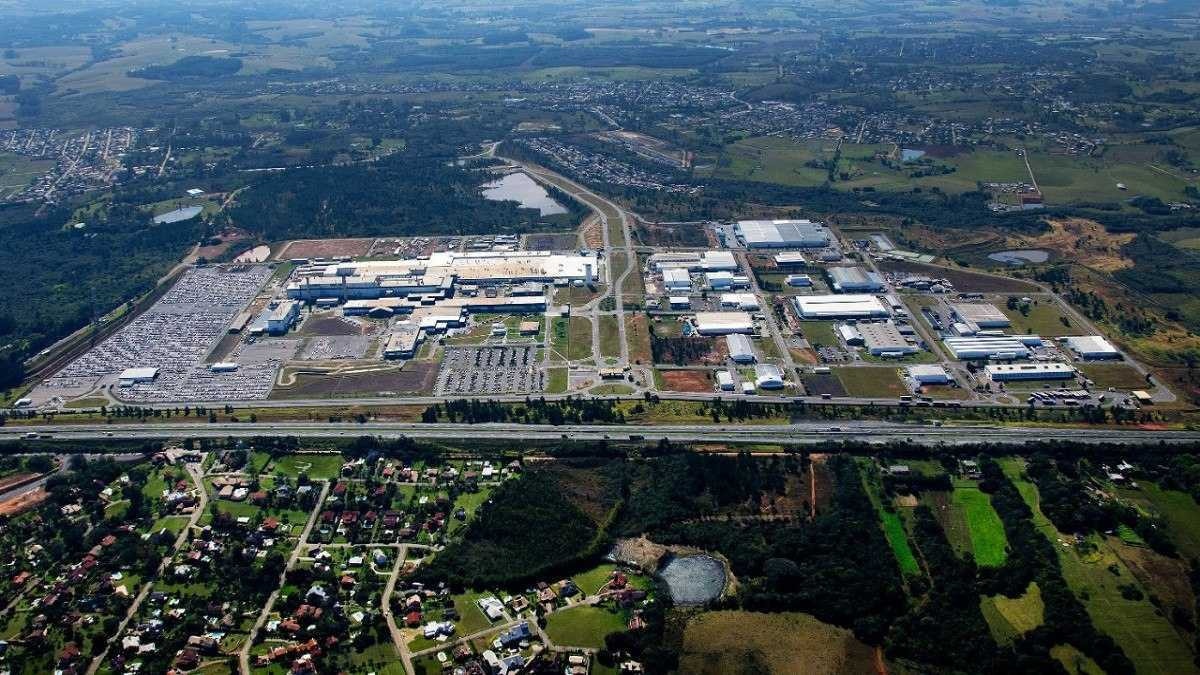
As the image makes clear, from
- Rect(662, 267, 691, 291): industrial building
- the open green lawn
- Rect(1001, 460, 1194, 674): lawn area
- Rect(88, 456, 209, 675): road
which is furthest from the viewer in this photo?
Rect(662, 267, 691, 291): industrial building

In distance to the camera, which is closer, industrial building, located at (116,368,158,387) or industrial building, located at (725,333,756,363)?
industrial building, located at (116,368,158,387)

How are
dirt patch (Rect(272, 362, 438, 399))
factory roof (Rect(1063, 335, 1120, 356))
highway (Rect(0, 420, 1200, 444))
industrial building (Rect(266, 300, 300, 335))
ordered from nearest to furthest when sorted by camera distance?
highway (Rect(0, 420, 1200, 444)) → dirt patch (Rect(272, 362, 438, 399)) → factory roof (Rect(1063, 335, 1120, 356)) → industrial building (Rect(266, 300, 300, 335))

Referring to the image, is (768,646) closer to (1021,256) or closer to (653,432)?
(653,432)

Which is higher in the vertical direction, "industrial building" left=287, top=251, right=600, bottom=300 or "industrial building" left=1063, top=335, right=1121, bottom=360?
"industrial building" left=1063, top=335, right=1121, bottom=360

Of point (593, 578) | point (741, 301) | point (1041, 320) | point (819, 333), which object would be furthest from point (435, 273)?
point (1041, 320)

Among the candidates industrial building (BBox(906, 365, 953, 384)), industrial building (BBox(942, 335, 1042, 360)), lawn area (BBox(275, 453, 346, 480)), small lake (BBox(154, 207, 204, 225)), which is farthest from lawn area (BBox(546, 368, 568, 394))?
small lake (BBox(154, 207, 204, 225))

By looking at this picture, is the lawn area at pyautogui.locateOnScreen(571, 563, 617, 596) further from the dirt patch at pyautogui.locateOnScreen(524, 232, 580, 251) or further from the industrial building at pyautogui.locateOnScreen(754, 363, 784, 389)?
the dirt patch at pyautogui.locateOnScreen(524, 232, 580, 251)

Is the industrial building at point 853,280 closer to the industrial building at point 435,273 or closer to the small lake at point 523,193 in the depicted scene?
the industrial building at point 435,273

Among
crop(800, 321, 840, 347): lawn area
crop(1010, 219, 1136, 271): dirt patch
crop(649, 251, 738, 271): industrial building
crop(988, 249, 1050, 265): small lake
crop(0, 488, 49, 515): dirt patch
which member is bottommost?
crop(0, 488, 49, 515): dirt patch

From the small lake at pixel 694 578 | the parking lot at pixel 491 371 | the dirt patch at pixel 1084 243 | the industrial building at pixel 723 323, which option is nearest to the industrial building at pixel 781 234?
the industrial building at pixel 723 323
